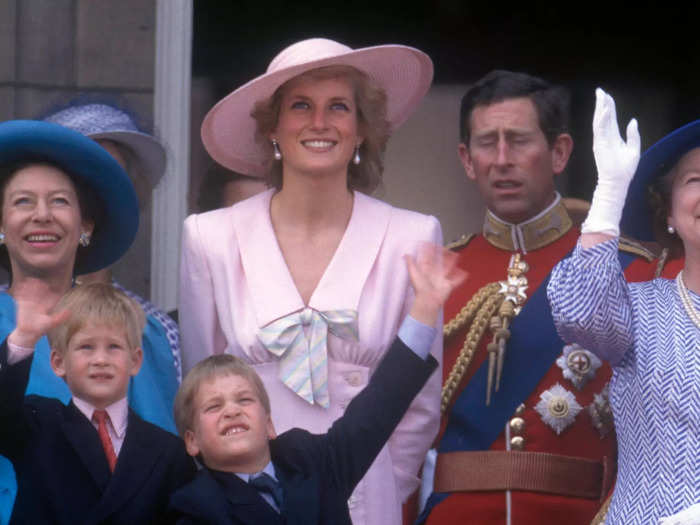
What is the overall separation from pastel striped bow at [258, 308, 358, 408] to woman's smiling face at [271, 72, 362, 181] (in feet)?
1.23

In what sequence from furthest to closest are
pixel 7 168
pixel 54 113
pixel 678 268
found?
pixel 54 113
pixel 678 268
pixel 7 168

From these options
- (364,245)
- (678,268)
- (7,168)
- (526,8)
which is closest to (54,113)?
(7,168)

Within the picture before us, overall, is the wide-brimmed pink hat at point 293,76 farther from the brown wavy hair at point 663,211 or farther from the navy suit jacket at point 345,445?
the navy suit jacket at point 345,445

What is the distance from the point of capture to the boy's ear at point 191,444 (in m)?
3.49

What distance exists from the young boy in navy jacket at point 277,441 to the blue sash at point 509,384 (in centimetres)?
74

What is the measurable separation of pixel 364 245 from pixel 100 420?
0.89 m

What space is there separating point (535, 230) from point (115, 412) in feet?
4.81

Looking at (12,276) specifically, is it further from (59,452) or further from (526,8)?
(526,8)

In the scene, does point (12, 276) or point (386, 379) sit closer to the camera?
→ point (386, 379)

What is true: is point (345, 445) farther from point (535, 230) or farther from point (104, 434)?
point (535, 230)

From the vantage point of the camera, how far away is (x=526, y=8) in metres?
6.84

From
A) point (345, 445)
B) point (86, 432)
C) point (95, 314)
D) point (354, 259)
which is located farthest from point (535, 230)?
point (86, 432)

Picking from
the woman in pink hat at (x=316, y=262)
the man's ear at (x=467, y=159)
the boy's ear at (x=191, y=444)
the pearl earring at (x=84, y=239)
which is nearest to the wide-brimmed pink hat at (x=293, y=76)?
the woman in pink hat at (x=316, y=262)

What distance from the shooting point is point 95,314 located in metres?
3.54
